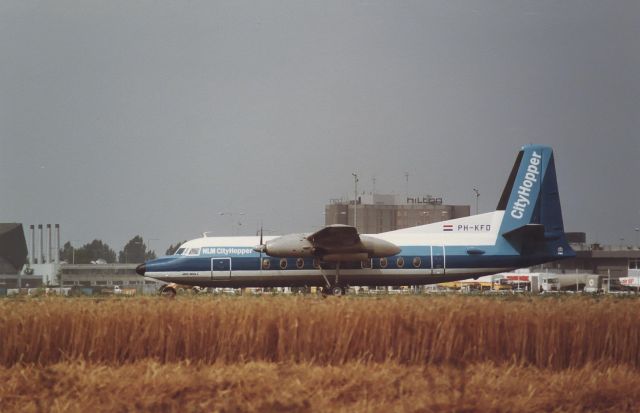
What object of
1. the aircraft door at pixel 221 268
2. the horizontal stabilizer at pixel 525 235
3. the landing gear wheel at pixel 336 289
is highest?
the horizontal stabilizer at pixel 525 235

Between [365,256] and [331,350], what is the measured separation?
20454mm

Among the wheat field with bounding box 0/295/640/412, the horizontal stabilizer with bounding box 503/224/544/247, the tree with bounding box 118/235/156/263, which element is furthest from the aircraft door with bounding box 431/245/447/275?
the tree with bounding box 118/235/156/263

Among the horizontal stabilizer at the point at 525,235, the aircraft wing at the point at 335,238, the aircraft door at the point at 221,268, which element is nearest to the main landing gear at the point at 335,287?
the aircraft wing at the point at 335,238

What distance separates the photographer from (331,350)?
13.9 meters

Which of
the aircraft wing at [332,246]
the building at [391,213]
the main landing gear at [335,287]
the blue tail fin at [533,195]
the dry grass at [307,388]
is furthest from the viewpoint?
the building at [391,213]

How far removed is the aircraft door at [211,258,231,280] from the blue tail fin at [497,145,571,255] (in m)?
12.5

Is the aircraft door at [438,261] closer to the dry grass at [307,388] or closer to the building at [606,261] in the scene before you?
the dry grass at [307,388]

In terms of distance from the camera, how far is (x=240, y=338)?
14.0 metres

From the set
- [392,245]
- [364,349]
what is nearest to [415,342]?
[364,349]

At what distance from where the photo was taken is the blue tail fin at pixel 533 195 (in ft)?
120

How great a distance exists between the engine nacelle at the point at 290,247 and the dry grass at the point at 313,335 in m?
19.1

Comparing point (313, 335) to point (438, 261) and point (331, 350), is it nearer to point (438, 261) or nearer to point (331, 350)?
point (331, 350)

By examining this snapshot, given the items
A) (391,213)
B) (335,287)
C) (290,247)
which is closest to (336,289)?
(335,287)

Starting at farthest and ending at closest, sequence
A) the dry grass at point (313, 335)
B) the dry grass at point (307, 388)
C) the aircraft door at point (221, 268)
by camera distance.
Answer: the aircraft door at point (221, 268)
the dry grass at point (313, 335)
the dry grass at point (307, 388)
